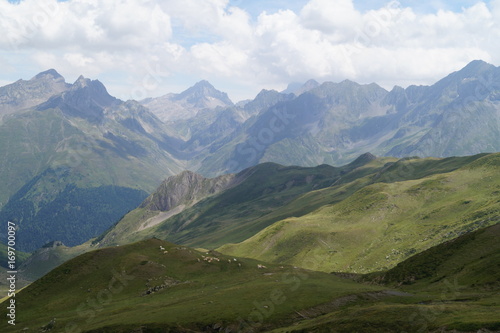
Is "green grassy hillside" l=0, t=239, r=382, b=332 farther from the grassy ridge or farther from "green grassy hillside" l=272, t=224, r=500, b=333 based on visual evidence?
"green grassy hillside" l=272, t=224, r=500, b=333

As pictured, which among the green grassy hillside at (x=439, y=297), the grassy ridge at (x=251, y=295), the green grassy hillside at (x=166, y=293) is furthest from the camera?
the green grassy hillside at (x=166, y=293)

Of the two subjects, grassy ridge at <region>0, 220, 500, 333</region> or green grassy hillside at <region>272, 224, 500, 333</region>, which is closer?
green grassy hillside at <region>272, 224, 500, 333</region>

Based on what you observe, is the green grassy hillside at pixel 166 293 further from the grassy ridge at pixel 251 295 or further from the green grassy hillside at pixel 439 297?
the green grassy hillside at pixel 439 297

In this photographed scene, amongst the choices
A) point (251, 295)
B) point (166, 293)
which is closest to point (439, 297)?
point (251, 295)

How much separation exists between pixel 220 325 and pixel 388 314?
29694 mm

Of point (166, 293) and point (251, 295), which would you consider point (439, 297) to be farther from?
point (166, 293)

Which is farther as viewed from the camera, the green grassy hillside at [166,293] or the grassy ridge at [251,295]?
the green grassy hillside at [166,293]

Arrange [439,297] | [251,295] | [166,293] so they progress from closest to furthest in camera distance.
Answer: [439,297] < [251,295] < [166,293]

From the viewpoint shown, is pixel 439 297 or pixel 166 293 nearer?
pixel 439 297

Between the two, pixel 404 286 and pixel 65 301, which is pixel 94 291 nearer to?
pixel 65 301

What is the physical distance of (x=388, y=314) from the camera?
207 feet

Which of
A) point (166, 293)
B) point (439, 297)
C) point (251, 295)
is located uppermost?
point (166, 293)

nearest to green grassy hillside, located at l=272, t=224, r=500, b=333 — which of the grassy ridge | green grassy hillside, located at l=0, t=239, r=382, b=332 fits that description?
the grassy ridge

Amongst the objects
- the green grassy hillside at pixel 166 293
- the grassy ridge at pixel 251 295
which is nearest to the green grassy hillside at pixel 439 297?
the grassy ridge at pixel 251 295
